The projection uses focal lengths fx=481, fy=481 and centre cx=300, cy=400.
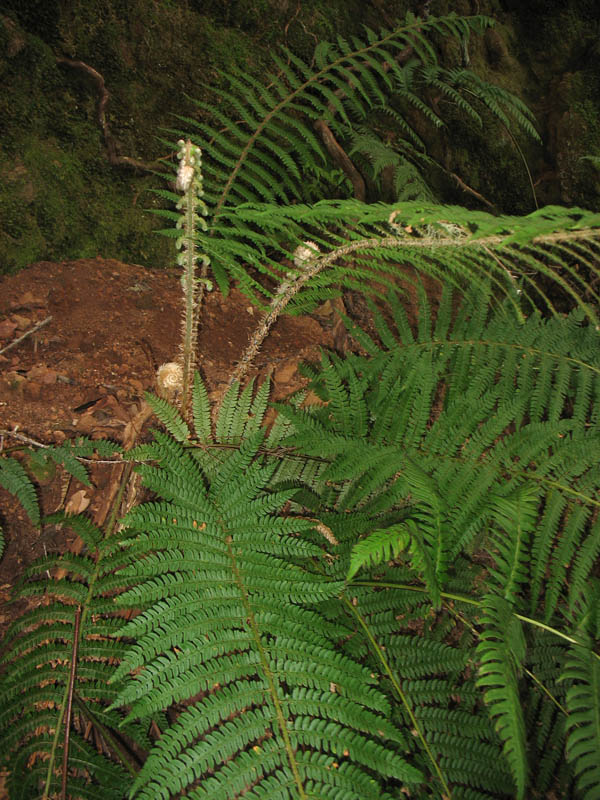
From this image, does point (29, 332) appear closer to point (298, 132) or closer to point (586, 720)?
point (298, 132)

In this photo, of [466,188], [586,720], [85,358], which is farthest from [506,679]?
[466,188]

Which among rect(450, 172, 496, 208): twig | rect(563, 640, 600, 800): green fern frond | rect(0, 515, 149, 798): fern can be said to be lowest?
rect(0, 515, 149, 798): fern

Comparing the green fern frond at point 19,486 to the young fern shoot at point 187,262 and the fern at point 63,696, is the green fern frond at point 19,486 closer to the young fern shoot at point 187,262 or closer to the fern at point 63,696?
the fern at point 63,696

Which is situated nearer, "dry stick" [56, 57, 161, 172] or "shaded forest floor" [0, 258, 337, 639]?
"shaded forest floor" [0, 258, 337, 639]

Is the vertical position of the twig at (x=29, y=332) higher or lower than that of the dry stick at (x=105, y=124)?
lower

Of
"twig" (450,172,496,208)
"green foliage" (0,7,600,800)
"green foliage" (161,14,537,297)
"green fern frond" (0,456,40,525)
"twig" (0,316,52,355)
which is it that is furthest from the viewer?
"twig" (450,172,496,208)

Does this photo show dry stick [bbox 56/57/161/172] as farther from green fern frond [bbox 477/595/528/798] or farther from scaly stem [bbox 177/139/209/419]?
green fern frond [bbox 477/595/528/798]

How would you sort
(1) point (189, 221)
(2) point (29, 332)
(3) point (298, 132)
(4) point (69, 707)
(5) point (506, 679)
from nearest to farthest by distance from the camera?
(5) point (506, 679), (4) point (69, 707), (1) point (189, 221), (2) point (29, 332), (3) point (298, 132)

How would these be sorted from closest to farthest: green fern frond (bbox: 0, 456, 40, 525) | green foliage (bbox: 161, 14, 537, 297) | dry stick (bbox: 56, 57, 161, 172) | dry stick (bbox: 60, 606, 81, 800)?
dry stick (bbox: 60, 606, 81, 800) → green fern frond (bbox: 0, 456, 40, 525) → green foliage (bbox: 161, 14, 537, 297) → dry stick (bbox: 56, 57, 161, 172)

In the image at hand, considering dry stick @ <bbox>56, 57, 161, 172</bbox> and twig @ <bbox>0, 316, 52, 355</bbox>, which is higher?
dry stick @ <bbox>56, 57, 161, 172</bbox>

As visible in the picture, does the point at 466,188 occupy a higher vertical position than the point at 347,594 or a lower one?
higher

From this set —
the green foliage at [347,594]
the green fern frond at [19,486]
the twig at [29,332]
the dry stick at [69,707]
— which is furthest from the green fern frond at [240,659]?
the twig at [29,332]

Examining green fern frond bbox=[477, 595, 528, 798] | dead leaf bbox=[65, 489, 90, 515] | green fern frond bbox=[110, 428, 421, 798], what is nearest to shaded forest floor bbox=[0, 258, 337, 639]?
dead leaf bbox=[65, 489, 90, 515]

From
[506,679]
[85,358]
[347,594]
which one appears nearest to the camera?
[506,679]
